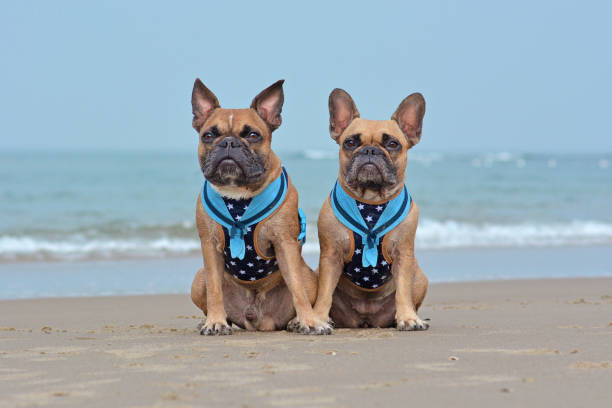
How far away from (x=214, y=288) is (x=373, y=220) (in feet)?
4.22

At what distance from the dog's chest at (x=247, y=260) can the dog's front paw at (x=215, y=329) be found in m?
0.42

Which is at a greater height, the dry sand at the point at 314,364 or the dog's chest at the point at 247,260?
the dog's chest at the point at 247,260

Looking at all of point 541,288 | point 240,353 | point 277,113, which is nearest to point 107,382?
point 240,353

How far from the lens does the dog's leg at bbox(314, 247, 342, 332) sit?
630cm

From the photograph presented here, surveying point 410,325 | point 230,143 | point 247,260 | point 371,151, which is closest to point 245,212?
point 247,260

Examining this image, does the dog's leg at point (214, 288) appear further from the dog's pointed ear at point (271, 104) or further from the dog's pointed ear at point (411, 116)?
the dog's pointed ear at point (411, 116)

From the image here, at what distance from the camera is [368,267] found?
6.33 meters

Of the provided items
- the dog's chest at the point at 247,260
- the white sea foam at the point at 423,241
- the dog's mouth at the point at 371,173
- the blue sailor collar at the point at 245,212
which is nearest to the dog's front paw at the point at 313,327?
the dog's chest at the point at 247,260

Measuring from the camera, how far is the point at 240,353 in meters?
5.07

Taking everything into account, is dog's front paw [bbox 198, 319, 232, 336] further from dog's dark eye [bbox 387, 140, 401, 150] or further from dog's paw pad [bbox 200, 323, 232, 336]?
dog's dark eye [bbox 387, 140, 401, 150]

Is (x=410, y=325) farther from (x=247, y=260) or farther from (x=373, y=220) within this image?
(x=247, y=260)

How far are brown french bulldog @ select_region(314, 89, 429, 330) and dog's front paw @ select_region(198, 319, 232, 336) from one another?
702mm

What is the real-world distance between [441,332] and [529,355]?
133 centimetres

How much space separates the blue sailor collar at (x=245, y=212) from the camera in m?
6.10
